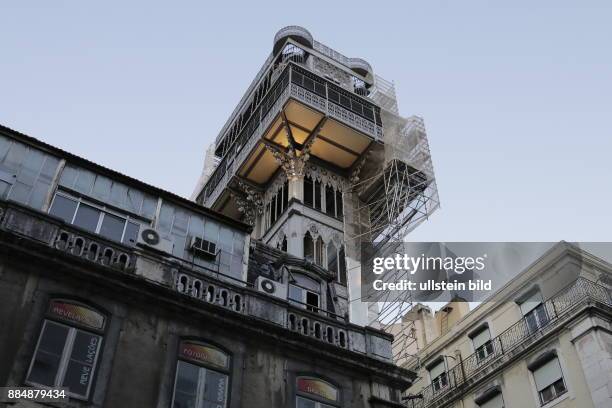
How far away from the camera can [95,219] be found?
18.1 metres

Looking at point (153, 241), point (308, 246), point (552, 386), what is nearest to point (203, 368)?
point (153, 241)

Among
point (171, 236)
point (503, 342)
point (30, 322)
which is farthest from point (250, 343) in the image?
point (503, 342)

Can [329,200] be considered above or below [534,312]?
above

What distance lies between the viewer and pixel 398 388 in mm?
18750

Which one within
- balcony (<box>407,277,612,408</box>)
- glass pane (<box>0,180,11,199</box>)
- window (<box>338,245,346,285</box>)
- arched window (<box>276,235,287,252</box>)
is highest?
arched window (<box>276,235,287,252</box>)

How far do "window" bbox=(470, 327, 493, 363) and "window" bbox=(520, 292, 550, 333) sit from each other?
2397 mm

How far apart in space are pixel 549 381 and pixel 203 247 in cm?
1610

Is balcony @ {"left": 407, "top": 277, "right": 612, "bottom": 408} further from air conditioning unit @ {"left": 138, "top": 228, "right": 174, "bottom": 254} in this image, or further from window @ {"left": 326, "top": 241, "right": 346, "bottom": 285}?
air conditioning unit @ {"left": 138, "top": 228, "right": 174, "bottom": 254}

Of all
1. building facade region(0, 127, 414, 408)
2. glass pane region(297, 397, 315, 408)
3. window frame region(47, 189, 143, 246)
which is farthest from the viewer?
window frame region(47, 189, 143, 246)

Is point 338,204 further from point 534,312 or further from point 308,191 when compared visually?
point 534,312

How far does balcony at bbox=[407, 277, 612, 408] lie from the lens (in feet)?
90.8

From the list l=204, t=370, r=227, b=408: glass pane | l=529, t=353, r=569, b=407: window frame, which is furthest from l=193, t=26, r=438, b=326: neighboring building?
l=204, t=370, r=227, b=408: glass pane

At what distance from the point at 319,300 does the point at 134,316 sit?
21.5 feet

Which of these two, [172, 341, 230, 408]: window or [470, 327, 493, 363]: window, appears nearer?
[172, 341, 230, 408]: window
